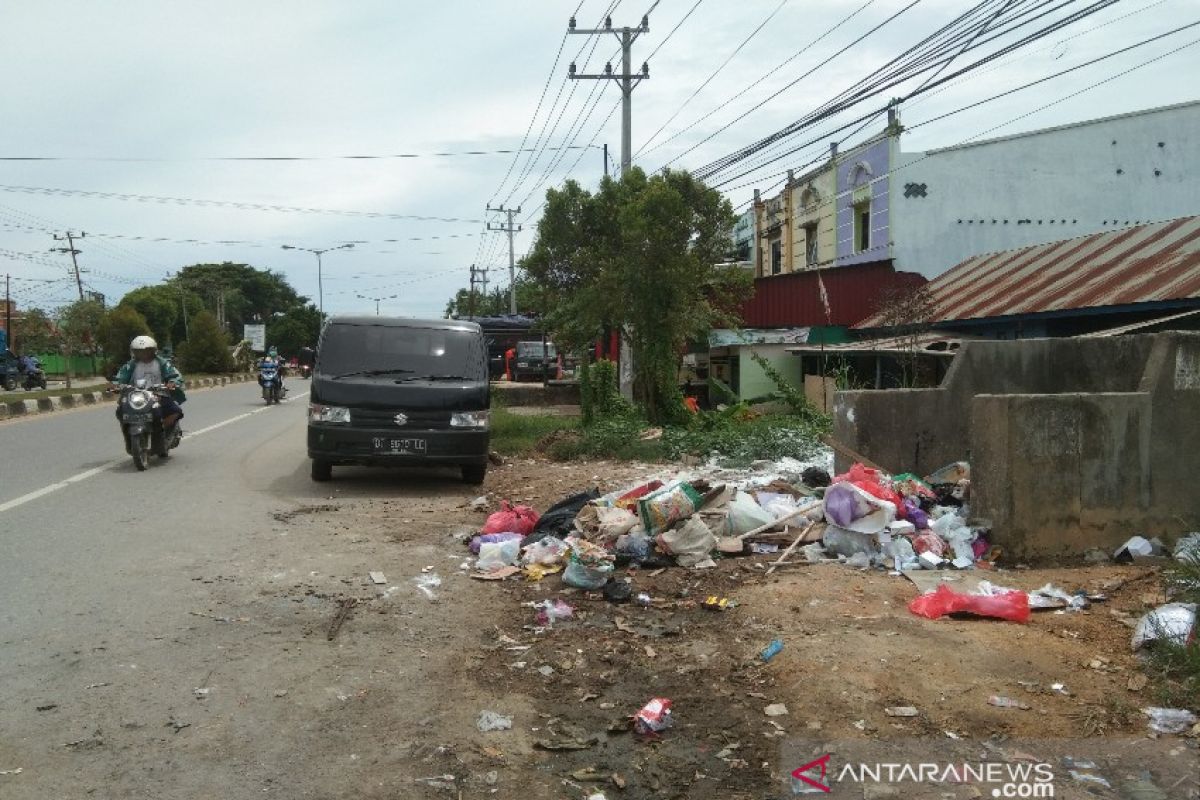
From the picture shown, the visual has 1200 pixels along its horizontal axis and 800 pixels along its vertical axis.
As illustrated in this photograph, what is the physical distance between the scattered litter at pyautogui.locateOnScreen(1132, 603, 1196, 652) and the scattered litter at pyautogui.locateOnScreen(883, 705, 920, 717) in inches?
→ 59.7

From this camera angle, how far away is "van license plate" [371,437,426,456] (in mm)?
9969

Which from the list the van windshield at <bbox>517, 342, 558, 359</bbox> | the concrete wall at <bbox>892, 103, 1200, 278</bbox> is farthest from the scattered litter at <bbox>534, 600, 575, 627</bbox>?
the van windshield at <bbox>517, 342, 558, 359</bbox>

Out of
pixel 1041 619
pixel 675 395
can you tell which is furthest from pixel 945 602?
pixel 675 395

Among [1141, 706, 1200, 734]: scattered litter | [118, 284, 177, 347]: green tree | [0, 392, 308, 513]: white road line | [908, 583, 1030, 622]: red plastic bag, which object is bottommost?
[1141, 706, 1200, 734]: scattered litter

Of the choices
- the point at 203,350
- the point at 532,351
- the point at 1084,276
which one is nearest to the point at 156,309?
the point at 203,350

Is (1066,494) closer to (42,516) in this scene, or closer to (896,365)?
(42,516)

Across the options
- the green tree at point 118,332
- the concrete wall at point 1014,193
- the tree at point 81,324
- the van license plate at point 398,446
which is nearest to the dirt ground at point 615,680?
the van license plate at point 398,446

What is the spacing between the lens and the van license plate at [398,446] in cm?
997

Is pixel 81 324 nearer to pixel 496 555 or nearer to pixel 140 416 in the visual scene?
pixel 140 416

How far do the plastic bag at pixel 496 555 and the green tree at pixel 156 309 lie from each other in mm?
54876

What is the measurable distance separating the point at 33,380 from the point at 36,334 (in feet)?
29.9

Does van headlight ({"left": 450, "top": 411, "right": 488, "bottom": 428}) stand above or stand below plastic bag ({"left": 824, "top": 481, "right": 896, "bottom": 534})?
above

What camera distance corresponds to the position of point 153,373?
12.0 m

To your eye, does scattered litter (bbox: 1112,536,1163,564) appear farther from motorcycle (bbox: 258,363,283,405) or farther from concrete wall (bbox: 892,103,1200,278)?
motorcycle (bbox: 258,363,283,405)
